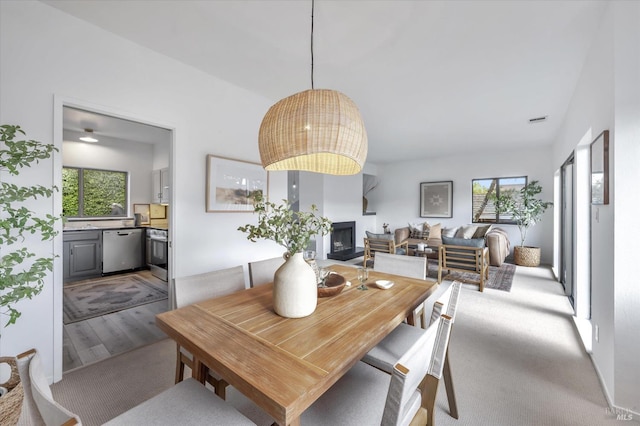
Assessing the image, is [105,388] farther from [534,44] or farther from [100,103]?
[534,44]

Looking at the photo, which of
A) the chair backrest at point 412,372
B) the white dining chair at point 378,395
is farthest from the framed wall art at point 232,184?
the chair backrest at point 412,372

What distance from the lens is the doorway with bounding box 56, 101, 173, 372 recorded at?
246cm

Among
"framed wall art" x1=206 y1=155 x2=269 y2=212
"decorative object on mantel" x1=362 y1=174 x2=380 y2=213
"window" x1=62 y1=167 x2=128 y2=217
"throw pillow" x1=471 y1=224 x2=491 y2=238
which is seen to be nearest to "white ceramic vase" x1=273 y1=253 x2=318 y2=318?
"framed wall art" x1=206 y1=155 x2=269 y2=212

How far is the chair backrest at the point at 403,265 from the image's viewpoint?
2.29 meters

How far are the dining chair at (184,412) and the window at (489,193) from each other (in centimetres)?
723

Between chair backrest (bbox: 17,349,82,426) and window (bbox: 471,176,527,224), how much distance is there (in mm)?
7672

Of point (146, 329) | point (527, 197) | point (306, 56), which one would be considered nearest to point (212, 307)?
point (146, 329)

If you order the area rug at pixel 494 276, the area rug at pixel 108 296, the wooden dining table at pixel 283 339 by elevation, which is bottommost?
the area rug at pixel 108 296

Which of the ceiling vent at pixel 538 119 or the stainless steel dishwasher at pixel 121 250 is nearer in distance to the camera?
the ceiling vent at pixel 538 119

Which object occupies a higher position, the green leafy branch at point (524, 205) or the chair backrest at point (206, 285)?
the green leafy branch at point (524, 205)

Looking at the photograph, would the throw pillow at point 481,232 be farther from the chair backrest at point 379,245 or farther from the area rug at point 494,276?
the chair backrest at point 379,245

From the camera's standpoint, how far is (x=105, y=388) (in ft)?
6.06

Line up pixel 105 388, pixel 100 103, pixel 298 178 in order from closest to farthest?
pixel 105 388
pixel 100 103
pixel 298 178

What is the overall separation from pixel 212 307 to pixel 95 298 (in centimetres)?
323
